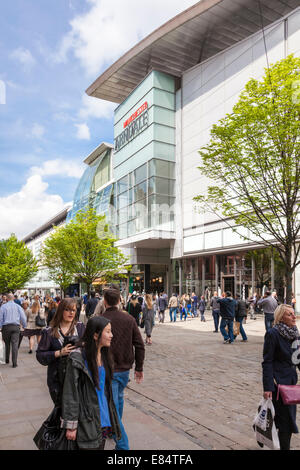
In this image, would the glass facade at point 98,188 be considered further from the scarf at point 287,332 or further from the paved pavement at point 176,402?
the scarf at point 287,332

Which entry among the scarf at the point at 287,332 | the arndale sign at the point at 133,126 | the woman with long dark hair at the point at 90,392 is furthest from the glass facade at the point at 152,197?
the woman with long dark hair at the point at 90,392

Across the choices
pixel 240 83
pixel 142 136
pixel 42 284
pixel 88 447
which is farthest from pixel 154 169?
pixel 42 284

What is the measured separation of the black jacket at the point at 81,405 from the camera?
2.72 meters

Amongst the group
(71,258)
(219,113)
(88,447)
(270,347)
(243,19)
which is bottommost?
(88,447)

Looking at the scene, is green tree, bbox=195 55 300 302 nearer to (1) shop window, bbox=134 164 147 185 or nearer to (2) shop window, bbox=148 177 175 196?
(2) shop window, bbox=148 177 175 196

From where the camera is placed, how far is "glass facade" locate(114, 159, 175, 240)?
30.4 m

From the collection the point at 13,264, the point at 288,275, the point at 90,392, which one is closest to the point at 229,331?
the point at 288,275

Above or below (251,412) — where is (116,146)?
above

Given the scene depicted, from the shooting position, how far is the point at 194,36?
28.6 metres

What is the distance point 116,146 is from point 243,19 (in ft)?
53.1

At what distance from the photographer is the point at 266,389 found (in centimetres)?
368

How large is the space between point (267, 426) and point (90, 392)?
1866 millimetres

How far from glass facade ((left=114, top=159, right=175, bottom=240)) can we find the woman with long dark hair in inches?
1072
